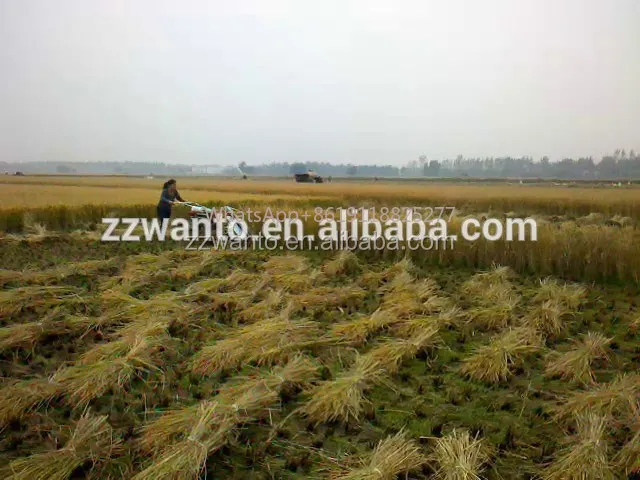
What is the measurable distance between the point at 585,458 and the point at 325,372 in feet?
4.21

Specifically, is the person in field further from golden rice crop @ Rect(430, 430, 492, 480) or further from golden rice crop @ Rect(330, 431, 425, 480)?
golden rice crop @ Rect(430, 430, 492, 480)

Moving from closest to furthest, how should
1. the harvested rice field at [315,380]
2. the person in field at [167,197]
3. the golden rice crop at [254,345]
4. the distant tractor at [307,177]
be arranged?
the harvested rice field at [315,380], the golden rice crop at [254,345], the person in field at [167,197], the distant tractor at [307,177]

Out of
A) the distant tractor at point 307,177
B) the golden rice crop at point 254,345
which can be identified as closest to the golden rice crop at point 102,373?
the golden rice crop at point 254,345

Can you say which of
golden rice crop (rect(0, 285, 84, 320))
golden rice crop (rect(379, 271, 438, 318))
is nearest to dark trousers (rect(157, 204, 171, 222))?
golden rice crop (rect(0, 285, 84, 320))

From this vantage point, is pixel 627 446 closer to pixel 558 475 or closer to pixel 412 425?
pixel 558 475

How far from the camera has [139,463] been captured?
1.64 metres

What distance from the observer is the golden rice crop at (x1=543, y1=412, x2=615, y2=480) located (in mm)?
1487

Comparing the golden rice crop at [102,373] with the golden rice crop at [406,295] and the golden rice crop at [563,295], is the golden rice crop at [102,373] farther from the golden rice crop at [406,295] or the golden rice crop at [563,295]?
the golden rice crop at [563,295]

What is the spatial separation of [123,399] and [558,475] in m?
2.01

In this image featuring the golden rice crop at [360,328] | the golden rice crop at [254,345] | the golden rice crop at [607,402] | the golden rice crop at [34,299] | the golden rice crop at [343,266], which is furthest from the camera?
the golden rice crop at [343,266]

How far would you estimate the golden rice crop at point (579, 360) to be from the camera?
2283mm

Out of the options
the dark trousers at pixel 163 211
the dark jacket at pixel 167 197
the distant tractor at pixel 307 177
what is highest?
the distant tractor at pixel 307 177

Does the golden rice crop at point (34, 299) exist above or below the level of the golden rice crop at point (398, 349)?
above

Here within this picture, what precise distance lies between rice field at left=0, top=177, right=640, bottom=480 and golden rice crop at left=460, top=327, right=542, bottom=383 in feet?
0.04
